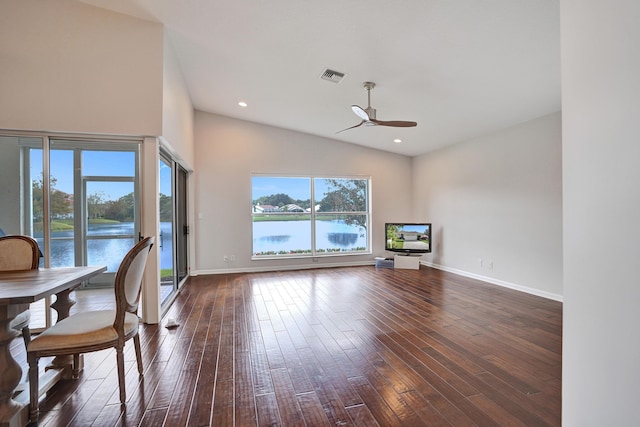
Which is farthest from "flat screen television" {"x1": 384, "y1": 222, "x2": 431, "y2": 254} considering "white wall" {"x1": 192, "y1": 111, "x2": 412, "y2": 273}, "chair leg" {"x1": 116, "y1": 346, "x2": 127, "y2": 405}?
"chair leg" {"x1": 116, "y1": 346, "x2": 127, "y2": 405}

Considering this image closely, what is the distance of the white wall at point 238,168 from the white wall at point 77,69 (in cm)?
261

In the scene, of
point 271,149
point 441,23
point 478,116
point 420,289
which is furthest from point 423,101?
point 271,149

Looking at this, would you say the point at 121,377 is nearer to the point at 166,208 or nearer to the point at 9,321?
the point at 9,321

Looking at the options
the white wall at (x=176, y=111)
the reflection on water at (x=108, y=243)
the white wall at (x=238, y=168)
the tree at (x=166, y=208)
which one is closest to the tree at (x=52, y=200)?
the reflection on water at (x=108, y=243)

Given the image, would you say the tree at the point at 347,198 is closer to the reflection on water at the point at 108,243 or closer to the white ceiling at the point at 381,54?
the white ceiling at the point at 381,54

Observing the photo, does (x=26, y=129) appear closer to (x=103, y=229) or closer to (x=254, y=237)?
(x=103, y=229)

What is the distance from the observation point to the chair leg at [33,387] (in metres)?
1.70

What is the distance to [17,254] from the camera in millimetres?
2266

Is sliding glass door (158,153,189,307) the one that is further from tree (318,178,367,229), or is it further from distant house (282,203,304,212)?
tree (318,178,367,229)

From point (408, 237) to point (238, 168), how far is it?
391 centimetres

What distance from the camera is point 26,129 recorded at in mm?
2928

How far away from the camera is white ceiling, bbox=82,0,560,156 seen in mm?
2469

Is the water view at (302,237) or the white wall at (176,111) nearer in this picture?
the white wall at (176,111)

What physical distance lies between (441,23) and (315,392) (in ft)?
10.1
